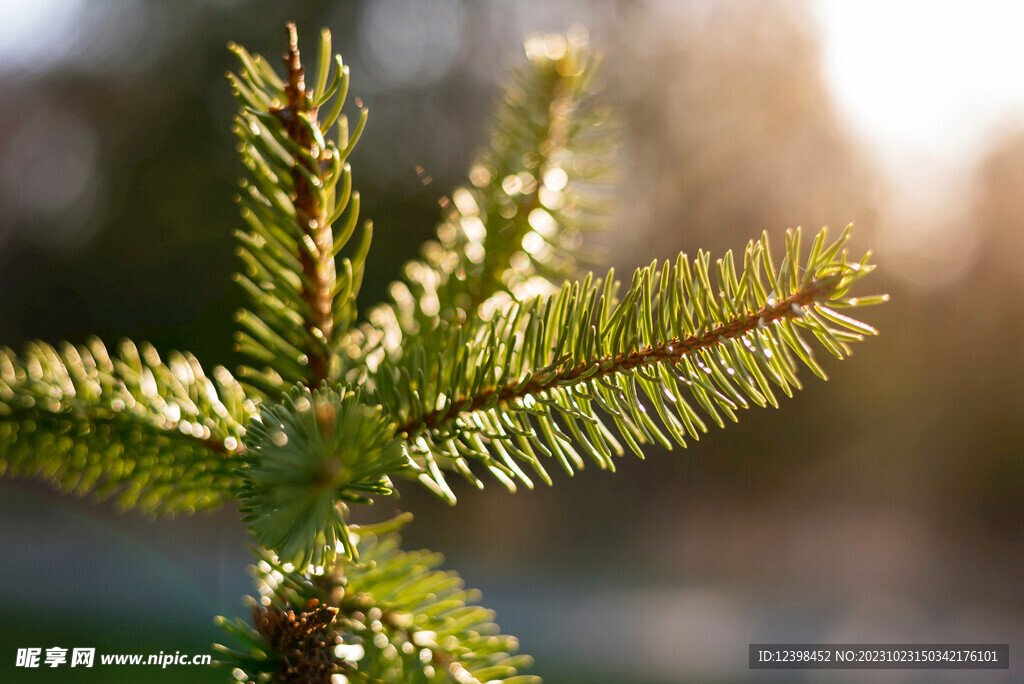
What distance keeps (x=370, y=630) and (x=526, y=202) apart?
19cm

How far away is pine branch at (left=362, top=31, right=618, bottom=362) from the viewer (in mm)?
302

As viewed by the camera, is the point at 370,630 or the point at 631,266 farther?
the point at 631,266

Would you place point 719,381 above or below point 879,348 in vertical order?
below

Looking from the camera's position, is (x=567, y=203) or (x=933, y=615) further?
(x=933, y=615)

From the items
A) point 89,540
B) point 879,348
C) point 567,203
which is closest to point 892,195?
point 879,348

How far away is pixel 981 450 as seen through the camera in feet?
10.2

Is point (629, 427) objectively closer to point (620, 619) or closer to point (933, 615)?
point (620, 619)

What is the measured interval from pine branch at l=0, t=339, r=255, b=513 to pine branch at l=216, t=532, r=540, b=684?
45 millimetres

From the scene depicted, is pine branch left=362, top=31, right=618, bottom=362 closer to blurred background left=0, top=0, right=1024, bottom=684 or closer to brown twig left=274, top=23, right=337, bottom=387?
brown twig left=274, top=23, right=337, bottom=387

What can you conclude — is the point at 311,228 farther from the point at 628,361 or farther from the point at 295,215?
the point at 628,361

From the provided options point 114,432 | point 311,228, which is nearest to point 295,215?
point 311,228

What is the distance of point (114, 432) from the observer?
241 millimetres

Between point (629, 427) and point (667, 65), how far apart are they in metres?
3.38

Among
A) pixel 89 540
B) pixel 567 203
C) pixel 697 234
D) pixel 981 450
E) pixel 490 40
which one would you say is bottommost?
pixel 567 203
